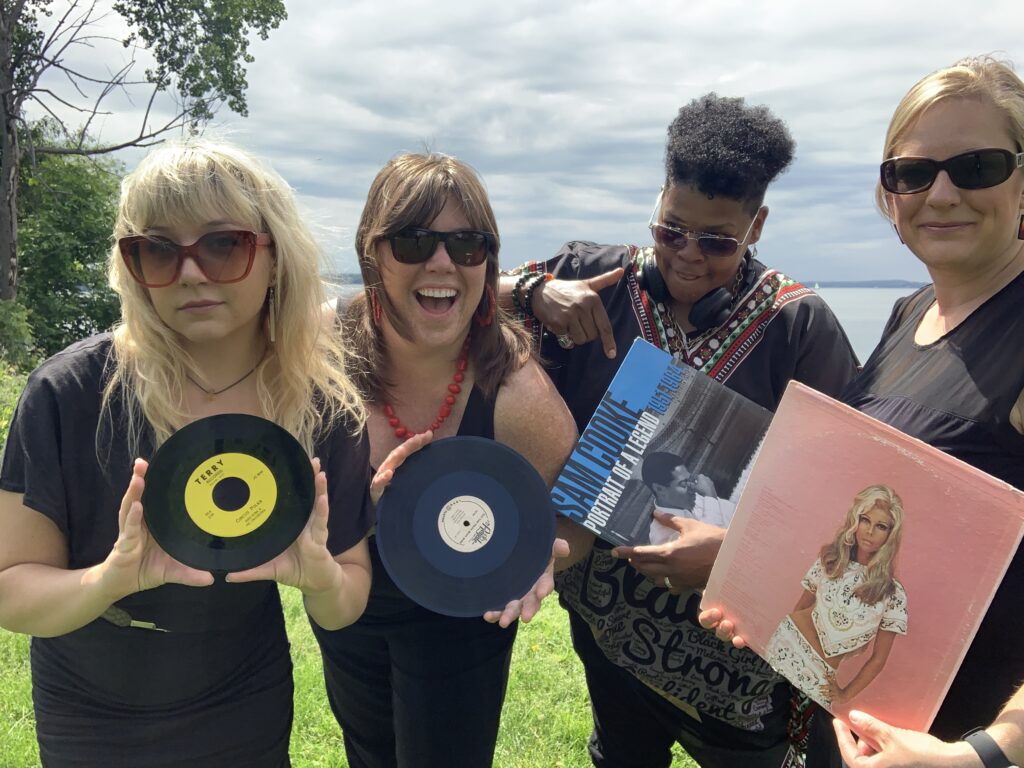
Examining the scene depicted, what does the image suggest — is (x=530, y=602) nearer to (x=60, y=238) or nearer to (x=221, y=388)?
(x=221, y=388)

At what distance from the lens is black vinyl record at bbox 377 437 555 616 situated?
241 cm

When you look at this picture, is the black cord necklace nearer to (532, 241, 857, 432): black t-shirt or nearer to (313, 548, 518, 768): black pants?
(313, 548, 518, 768): black pants

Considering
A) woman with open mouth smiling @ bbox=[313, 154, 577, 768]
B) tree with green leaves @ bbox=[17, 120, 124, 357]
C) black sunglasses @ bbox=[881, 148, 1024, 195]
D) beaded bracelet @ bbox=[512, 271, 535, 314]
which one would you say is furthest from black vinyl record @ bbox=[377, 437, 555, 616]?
tree with green leaves @ bbox=[17, 120, 124, 357]

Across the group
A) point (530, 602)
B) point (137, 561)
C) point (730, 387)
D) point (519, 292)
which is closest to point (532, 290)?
point (519, 292)

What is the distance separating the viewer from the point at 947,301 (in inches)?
87.0

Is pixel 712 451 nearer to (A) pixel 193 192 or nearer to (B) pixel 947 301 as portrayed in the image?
(B) pixel 947 301

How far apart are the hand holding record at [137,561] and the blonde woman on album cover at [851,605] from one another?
1.65 metres

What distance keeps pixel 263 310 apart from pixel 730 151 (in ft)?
6.07

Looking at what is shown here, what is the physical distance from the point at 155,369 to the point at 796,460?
1880mm

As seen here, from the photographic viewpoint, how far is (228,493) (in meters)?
1.92

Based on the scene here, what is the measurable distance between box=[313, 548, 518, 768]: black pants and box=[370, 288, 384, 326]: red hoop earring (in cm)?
97

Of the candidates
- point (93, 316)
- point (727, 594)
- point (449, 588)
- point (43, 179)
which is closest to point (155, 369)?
point (449, 588)

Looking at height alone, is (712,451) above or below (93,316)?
above

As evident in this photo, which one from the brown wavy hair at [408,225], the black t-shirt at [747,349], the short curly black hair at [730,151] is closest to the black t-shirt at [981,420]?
the black t-shirt at [747,349]
